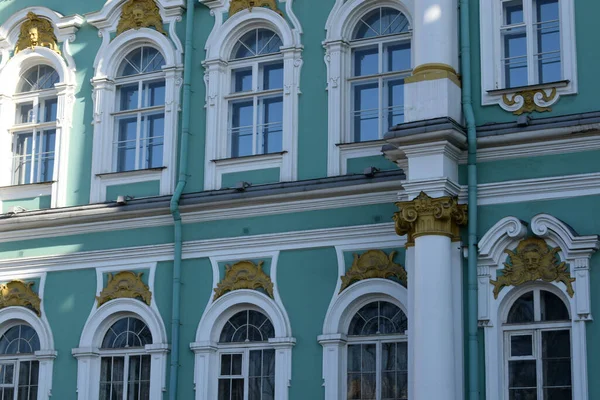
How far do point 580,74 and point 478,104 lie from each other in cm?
128

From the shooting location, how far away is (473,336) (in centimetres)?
1527

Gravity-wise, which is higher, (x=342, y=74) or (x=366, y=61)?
(x=366, y=61)

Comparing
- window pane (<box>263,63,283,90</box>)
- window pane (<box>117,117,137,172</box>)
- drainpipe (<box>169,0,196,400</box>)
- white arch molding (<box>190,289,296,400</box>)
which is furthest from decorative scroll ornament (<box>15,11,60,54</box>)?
white arch molding (<box>190,289,296,400</box>)

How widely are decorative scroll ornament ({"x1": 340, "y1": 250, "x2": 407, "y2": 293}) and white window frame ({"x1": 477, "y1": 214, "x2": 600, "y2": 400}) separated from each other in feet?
4.61

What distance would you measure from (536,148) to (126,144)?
6627 mm

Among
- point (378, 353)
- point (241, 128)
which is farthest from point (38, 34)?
point (378, 353)

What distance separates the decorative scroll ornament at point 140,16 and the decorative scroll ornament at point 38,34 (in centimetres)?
123

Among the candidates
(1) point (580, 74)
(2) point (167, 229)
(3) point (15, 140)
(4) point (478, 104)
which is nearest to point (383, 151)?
(4) point (478, 104)

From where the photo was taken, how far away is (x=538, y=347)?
15.2 m

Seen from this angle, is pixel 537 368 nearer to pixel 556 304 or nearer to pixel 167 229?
pixel 556 304

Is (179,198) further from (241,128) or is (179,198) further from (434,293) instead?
(434,293)

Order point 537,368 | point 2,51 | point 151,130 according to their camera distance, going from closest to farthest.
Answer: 1. point 537,368
2. point 151,130
3. point 2,51

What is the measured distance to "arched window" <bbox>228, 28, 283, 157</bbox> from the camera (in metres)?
18.2

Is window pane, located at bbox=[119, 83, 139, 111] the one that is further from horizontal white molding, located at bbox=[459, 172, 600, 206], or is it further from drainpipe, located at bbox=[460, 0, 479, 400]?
horizontal white molding, located at bbox=[459, 172, 600, 206]
